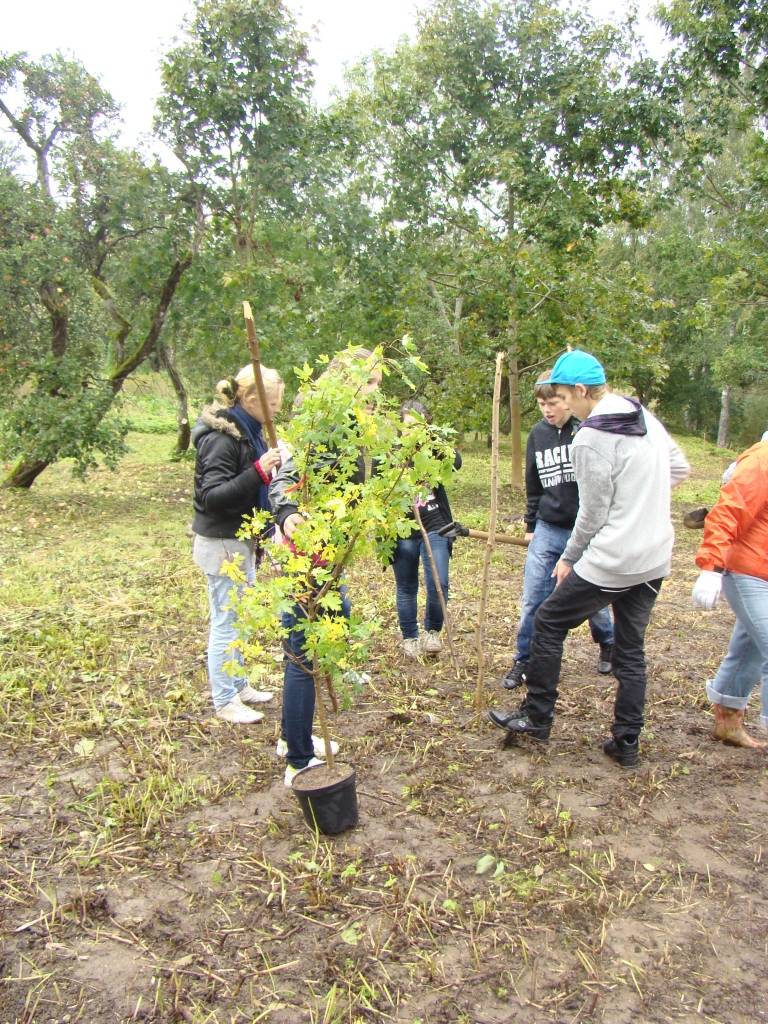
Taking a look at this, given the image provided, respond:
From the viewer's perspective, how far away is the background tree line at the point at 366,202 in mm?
9797

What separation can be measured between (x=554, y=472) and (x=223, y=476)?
1.80 m

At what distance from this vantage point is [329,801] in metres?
2.81

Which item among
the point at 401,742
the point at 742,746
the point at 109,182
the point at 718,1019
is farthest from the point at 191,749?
the point at 109,182

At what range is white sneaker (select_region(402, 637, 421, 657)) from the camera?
4.84m

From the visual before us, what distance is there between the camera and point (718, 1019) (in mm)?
2012

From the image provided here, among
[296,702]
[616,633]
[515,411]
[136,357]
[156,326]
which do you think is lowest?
[296,702]

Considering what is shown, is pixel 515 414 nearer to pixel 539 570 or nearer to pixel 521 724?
pixel 539 570

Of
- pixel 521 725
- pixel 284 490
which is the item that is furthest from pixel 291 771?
pixel 284 490

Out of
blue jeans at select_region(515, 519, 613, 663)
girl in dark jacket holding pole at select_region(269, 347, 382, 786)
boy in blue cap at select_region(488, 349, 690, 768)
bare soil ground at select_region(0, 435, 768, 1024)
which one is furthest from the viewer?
blue jeans at select_region(515, 519, 613, 663)

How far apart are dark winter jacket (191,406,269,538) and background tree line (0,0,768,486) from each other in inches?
293

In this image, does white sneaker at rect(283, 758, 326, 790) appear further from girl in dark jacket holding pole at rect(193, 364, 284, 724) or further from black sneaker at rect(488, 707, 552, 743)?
black sneaker at rect(488, 707, 552, 743)

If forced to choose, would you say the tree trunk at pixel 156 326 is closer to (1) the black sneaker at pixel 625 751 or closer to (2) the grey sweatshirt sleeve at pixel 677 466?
(2) the grey sweatshirt sleeve at pixel 677 466

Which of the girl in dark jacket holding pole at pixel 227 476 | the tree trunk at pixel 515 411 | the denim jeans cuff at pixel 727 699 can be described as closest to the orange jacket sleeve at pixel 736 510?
the denim jeans cuff at pixel 727 699

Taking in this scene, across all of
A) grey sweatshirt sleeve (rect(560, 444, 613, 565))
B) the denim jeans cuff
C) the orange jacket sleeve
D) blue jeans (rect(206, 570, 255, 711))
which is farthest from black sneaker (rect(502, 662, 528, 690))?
blue jeans (rect(206, 570, 255, 711))
